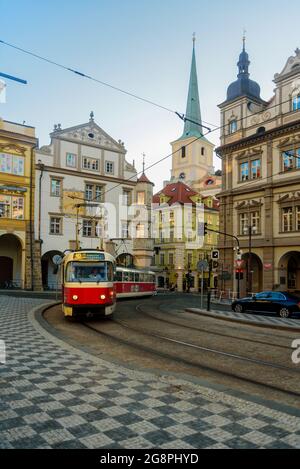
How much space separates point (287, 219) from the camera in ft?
105

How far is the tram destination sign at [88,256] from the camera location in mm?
15930

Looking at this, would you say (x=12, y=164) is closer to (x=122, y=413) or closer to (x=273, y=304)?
(x=273, y=304)

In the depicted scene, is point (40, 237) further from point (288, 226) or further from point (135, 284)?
point (288, 226)

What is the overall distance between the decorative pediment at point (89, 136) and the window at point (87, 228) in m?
8.65

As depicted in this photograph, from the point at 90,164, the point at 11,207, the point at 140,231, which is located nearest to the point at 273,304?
the point at 11,207

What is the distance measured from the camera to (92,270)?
1577 centimetres

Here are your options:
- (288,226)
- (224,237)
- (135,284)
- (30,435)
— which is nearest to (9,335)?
(30,435)

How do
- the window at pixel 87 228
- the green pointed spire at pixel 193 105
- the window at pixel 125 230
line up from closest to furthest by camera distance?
the window at pixel 87 228
the window at pixel 125 230
the green pointed spire at pixel 193 105

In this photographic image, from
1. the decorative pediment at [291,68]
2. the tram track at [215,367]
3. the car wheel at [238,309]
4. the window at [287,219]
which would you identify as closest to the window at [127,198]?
the window at [287,219]

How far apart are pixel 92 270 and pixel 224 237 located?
2387 centimetres

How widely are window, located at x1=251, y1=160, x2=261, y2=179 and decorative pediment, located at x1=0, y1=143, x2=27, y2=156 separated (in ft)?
69.6

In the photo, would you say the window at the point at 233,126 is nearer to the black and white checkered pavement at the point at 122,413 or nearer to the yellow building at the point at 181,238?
the yellow building at the point at 181,238

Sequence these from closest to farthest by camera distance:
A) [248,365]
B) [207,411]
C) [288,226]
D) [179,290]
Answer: [207,411] < [248,365] < [288,226] < [179,290]
